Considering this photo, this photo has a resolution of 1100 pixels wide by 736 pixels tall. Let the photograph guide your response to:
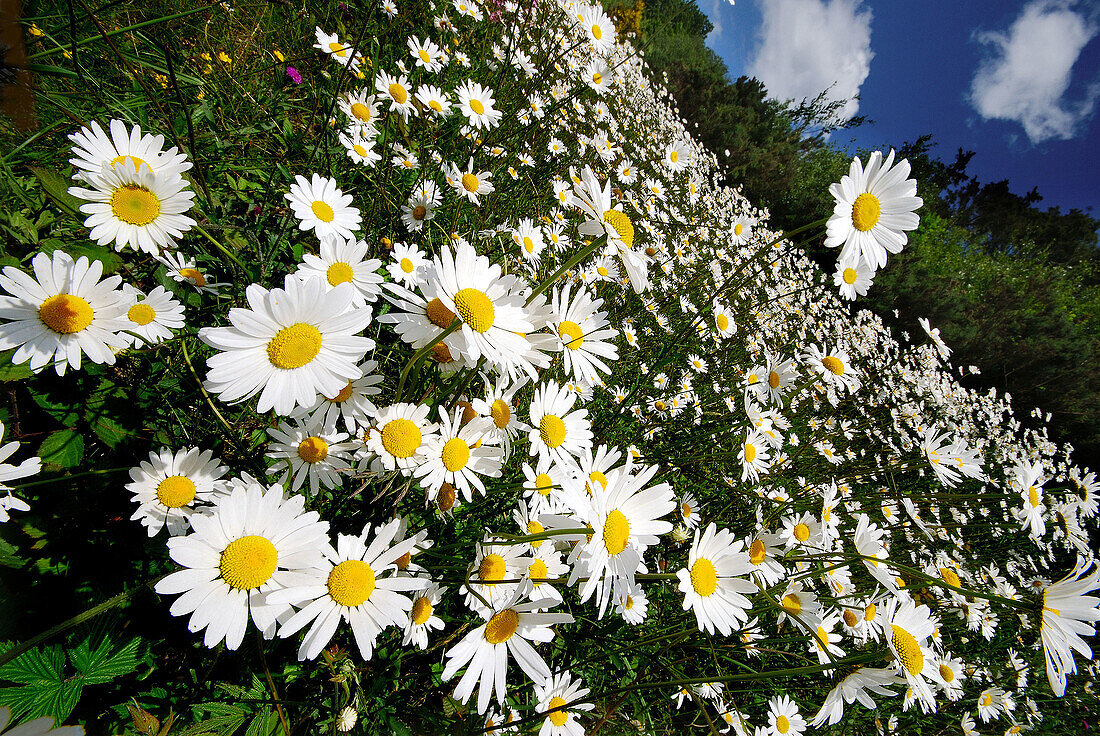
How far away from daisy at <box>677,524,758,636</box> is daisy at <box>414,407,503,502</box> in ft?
1.80

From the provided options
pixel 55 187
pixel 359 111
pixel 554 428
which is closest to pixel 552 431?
pixel 554 428

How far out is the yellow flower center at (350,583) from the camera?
0.86 meters

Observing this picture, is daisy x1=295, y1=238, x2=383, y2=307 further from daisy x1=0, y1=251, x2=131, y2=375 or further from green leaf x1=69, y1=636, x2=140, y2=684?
green leaf x1=69, y1=636, x2=140, y2=684

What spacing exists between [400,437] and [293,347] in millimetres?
328

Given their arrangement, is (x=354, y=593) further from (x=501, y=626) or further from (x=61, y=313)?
(x=61, y=313)

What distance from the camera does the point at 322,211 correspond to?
4.57ft

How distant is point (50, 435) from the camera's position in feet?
3.58

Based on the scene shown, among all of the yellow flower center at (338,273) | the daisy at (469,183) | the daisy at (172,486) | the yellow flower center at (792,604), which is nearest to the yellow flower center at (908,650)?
the yellow flower center at (792,604)

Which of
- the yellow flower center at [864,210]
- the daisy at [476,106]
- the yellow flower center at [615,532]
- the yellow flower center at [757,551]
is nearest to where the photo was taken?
the yellow flower center at [615,532]

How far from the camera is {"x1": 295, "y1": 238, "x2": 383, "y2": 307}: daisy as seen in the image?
41.5 inches

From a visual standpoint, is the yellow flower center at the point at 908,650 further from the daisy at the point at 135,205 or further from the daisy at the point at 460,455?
the daisy at the point at 135,205

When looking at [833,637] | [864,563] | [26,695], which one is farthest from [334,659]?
[833,637]

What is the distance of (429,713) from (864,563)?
138 centimetres

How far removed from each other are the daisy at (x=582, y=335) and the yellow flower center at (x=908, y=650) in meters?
1.18
